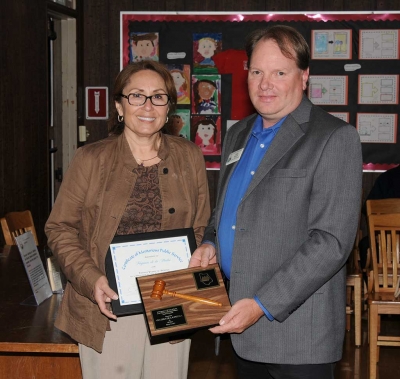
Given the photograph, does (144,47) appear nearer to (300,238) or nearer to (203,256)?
(203,256)

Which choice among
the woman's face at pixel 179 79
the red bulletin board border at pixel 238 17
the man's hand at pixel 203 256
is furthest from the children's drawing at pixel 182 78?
the man's hand at pixel 203 256

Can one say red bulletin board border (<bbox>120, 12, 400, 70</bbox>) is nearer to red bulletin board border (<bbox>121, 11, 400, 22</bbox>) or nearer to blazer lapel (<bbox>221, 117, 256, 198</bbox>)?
red bulletin board border (<bbox>121, 11, 400, 22</bbox>)

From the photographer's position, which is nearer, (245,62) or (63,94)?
(245,62)

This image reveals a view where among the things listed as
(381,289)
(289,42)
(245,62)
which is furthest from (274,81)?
(245,62)

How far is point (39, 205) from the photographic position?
6055mm

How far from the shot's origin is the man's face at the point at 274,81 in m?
2.10

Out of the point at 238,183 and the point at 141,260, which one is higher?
the point at 238,183

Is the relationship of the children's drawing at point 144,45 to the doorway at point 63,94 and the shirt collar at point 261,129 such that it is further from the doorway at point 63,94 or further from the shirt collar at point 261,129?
the shirt collar at point 261,129

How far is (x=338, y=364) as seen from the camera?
189 inches

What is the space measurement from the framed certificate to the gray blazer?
0.28 metres

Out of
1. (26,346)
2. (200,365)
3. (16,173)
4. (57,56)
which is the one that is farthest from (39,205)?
(26,346)

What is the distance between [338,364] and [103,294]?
298 cm

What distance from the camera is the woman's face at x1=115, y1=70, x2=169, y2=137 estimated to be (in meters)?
2.38

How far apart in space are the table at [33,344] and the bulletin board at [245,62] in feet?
12.1
